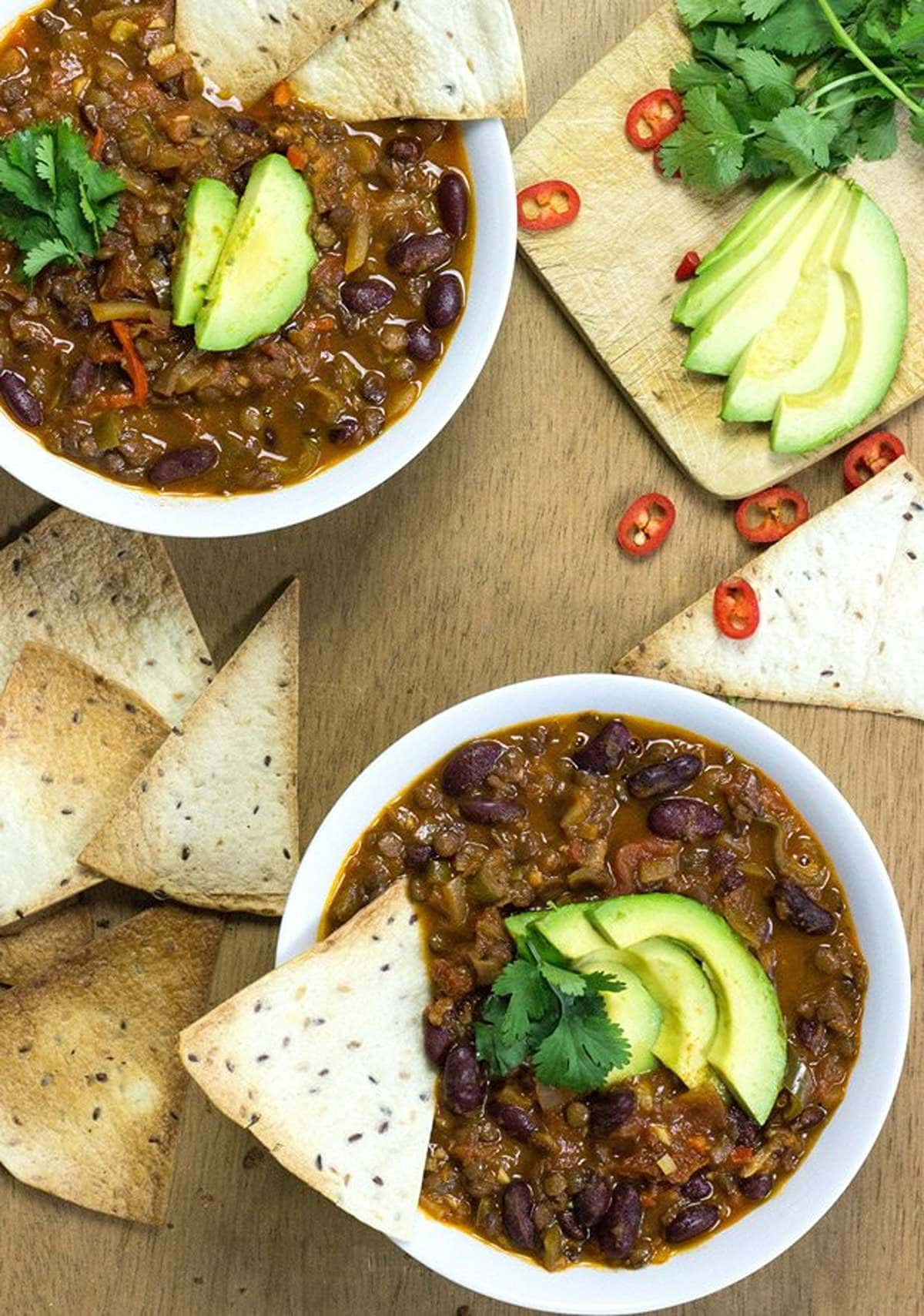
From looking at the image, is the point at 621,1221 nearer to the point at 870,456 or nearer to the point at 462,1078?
the point at 462,1078

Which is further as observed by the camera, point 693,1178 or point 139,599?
point 139,599

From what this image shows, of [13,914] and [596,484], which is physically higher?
[13,914]

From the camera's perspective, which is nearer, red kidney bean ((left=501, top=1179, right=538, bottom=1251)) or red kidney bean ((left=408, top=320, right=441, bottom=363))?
red kidney bean ((left=501, top=1179, right=538, bottom=1251))

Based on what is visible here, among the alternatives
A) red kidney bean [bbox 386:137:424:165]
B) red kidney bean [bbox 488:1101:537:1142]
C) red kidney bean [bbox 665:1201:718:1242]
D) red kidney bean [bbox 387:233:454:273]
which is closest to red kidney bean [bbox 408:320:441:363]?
red kidney bean [bbox 387:233:454:273]

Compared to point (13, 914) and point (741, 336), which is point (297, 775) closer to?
point (13, 914)

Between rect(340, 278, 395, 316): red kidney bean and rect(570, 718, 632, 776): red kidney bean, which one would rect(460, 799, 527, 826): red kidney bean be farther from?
rect(340, 278, 395, 316): red kidney bean

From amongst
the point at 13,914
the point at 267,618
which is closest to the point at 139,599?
the point at 267,618

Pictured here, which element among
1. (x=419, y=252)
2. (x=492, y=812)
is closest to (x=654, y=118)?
(x=419, y=252)
